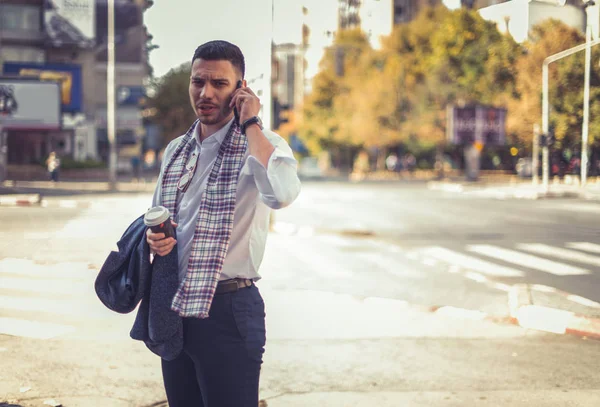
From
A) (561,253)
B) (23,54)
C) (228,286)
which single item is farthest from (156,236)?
(23,54)

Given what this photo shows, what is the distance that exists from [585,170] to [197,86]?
5.59 meters

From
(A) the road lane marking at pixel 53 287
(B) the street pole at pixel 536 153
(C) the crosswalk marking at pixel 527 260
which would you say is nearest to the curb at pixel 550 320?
(B) the street pole at pixel 536 153

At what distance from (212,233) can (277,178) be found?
0.30 m

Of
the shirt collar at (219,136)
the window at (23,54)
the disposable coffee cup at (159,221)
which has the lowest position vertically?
the disposable coffee cup at (159,221)

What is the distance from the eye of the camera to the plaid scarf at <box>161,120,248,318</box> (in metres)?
2.66

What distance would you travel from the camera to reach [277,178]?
260 cm

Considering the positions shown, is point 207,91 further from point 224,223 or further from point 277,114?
point 277,114

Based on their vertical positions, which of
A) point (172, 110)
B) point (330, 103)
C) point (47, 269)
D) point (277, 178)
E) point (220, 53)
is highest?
point (330, 103)

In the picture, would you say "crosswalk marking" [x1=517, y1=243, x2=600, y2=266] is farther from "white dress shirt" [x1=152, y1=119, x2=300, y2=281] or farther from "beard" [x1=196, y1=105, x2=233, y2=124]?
"beard" [x1=196, y1=105, x2=233, y2=124]

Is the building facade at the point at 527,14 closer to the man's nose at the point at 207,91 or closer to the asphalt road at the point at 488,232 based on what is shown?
the asphalt road at the point at 488,232

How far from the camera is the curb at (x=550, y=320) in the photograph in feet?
23.0

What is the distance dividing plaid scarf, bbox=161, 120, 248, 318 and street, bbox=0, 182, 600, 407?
2.39 meters

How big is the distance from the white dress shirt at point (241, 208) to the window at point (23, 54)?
173ft

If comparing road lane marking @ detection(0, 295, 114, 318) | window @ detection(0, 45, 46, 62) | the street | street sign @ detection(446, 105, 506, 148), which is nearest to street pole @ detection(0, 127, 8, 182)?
the street
